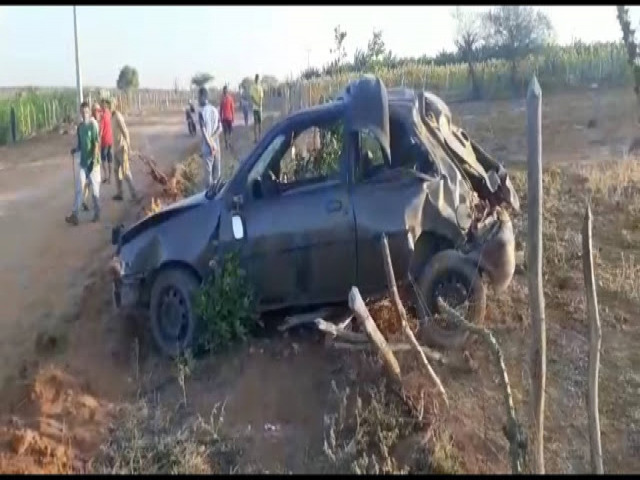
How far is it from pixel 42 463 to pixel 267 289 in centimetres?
237

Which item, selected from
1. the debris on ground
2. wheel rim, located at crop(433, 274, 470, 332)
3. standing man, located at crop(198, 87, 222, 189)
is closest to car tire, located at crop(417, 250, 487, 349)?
wheel rim, located at crop(433, 274, 470, 332)

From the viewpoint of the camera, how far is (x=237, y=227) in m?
8.06

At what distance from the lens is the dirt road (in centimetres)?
1013

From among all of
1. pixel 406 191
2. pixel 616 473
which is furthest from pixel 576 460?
pixel 406 191

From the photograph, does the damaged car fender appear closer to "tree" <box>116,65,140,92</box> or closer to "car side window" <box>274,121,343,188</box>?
"car side window" <box>274,121,343,188</box>

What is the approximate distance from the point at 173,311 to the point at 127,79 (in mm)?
65760

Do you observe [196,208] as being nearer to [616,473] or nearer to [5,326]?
[5,326]

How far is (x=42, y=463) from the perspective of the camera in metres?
6.44

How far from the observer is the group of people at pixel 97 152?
1458cm

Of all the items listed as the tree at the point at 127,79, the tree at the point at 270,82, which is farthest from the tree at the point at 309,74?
the tree at the point at 127,79

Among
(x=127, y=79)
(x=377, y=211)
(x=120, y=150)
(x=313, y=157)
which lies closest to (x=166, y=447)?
(x=377, y=211)

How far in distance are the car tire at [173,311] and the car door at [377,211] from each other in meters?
1.51

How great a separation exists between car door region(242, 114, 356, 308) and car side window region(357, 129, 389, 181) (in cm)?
15

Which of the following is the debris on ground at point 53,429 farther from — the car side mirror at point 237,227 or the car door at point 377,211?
the car door at point 377,211
